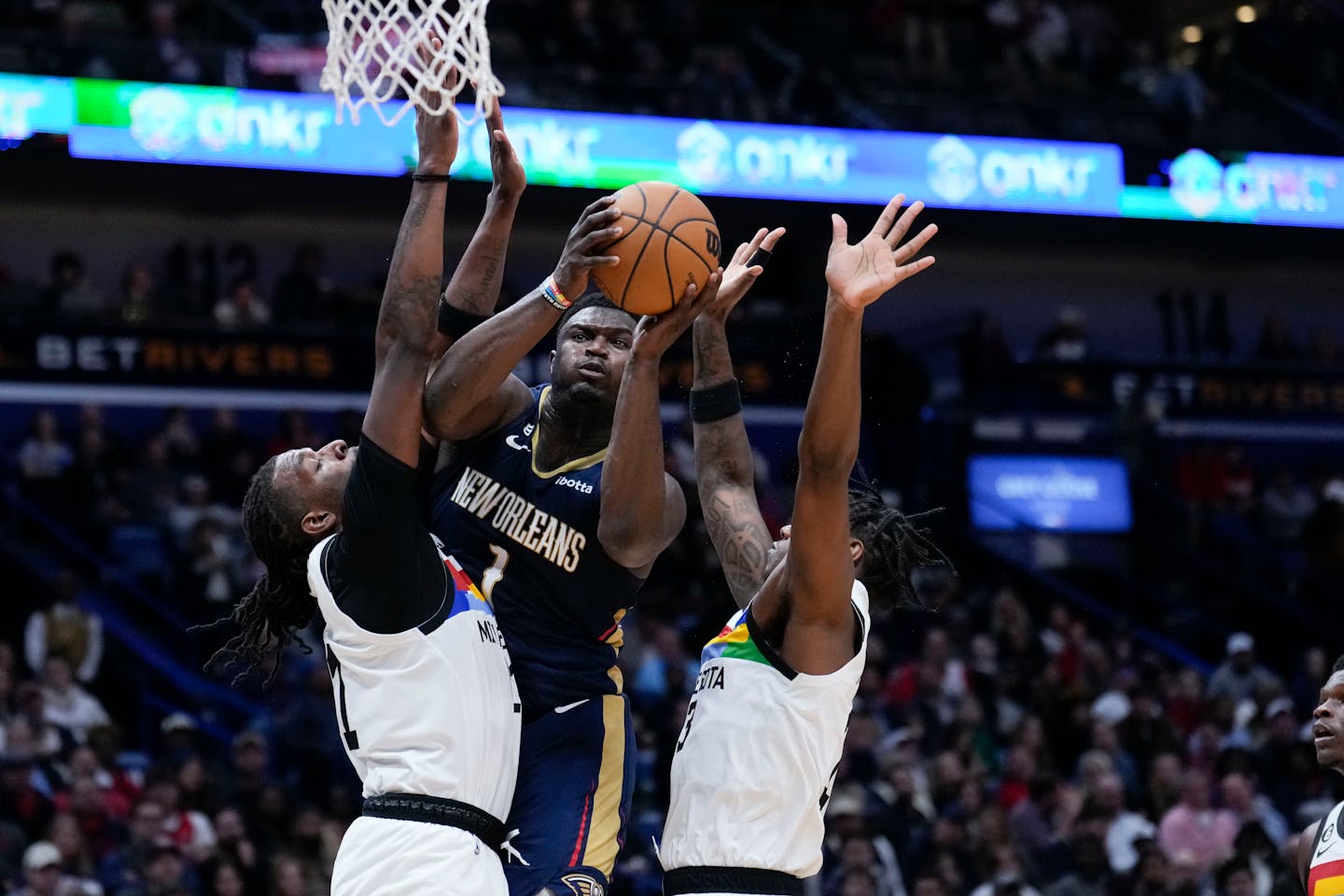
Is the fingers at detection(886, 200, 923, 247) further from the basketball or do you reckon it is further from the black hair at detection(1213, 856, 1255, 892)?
the black hair at detection(1213, 856, 1255, 892)

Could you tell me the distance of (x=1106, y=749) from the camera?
472 inches

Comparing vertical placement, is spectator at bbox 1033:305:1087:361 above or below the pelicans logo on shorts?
above

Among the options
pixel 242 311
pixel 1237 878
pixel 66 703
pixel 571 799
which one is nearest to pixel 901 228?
pixel 571 799

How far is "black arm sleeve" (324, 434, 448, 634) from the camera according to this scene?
430cm

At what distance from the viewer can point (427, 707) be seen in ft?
14.4

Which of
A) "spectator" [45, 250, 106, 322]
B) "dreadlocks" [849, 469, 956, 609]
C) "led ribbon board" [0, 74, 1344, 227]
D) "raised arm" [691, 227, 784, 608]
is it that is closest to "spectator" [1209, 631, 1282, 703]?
"led ribbon board" [0, 74, 1344, 227]

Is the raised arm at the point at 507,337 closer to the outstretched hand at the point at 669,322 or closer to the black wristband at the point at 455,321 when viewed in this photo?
the black wristband at the point at 455,321

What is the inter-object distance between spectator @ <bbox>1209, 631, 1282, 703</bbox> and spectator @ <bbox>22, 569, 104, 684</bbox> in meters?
7.79

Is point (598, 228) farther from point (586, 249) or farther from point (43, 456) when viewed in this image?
point (43, 456)

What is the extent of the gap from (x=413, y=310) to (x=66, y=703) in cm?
726

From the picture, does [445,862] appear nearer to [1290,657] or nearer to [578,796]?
[578,796]

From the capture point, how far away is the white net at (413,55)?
14.6ft

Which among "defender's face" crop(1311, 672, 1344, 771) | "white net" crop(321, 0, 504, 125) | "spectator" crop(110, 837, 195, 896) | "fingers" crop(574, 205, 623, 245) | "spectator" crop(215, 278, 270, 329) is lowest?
"spectator" crop(110, 837, 195, 896)

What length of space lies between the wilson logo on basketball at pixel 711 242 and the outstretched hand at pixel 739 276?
0.39 ft
